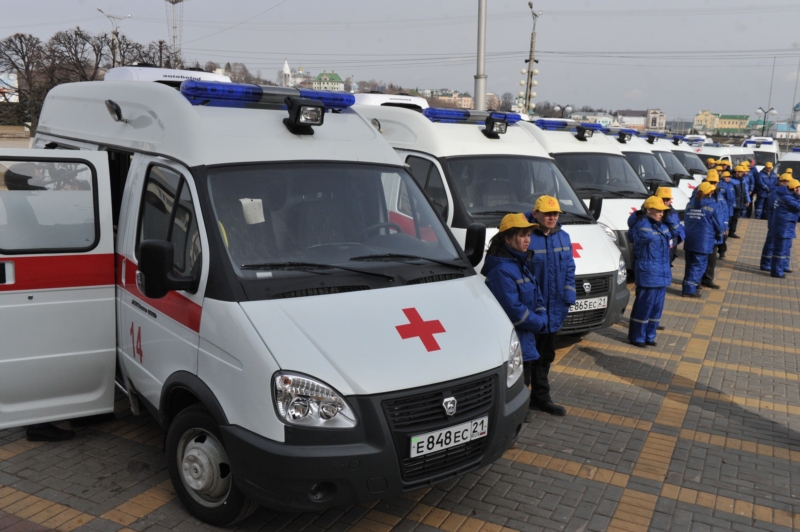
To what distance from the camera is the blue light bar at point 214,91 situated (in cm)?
462

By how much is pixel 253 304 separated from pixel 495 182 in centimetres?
468

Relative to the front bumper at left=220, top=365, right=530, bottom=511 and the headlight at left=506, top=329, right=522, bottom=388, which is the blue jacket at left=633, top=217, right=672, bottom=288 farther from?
the front bumper at left=220, top=365, right=530, bottom=511

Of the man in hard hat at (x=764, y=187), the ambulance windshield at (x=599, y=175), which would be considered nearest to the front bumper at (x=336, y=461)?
the ambulance windshield at (x=599, y=175)

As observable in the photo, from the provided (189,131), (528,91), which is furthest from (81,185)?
(528,91)

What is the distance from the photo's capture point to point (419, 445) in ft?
12.2

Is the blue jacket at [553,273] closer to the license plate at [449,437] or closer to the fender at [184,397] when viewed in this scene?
the license plate at [449,437]

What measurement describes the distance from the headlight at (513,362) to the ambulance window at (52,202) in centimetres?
288

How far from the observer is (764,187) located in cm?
2327

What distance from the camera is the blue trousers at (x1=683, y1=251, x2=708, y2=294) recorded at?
1101 cm

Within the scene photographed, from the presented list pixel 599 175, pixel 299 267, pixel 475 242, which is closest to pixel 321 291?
pixel 299 267

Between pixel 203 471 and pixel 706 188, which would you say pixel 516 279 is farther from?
pixel 706 188

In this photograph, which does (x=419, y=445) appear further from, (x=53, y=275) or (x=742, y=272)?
(x=742, y=272)

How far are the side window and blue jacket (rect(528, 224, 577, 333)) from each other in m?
2.67

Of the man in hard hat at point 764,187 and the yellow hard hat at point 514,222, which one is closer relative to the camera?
the yellow hard hat at point 514,222
